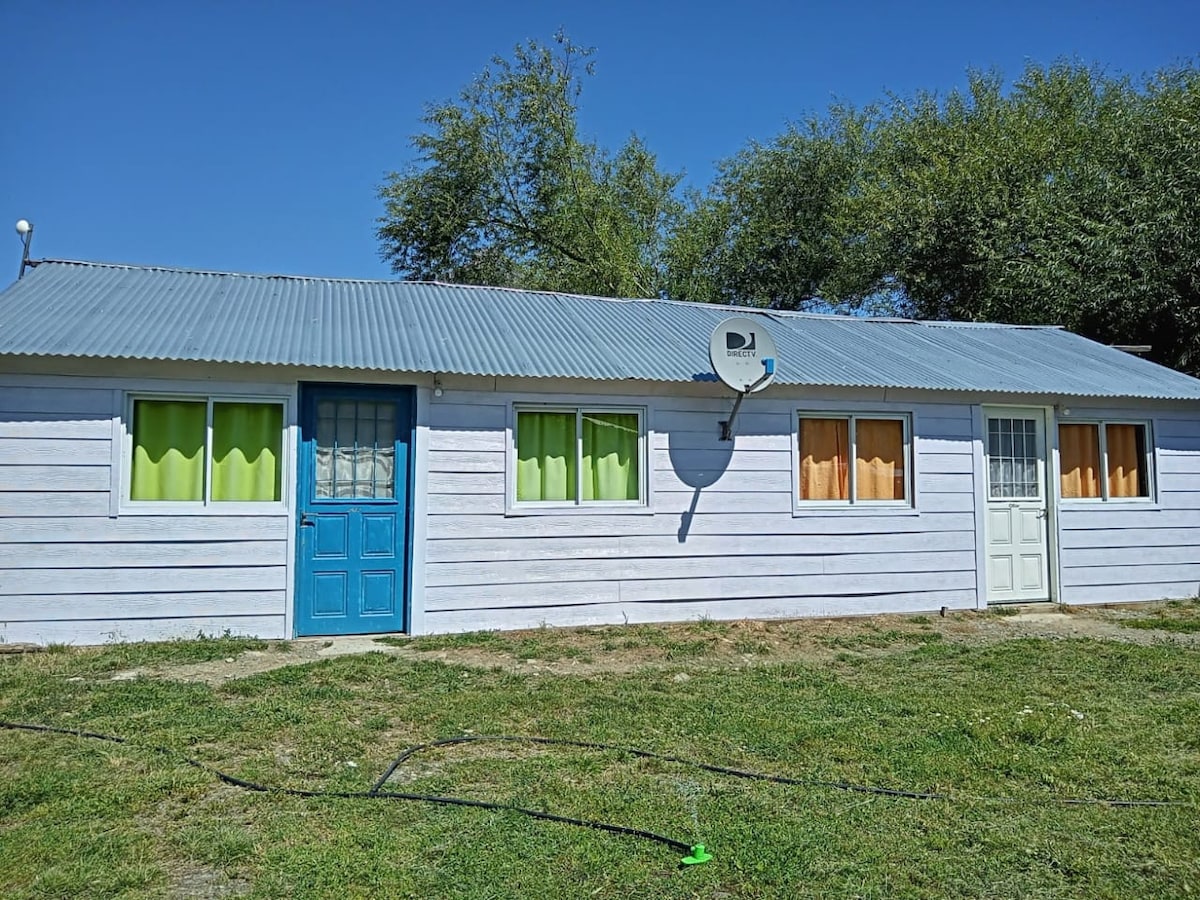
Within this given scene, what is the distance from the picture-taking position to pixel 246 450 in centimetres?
763

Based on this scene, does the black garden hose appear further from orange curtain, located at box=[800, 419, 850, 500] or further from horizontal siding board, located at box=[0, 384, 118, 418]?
orange curtain, located at box=[800, 419, 850, 500]

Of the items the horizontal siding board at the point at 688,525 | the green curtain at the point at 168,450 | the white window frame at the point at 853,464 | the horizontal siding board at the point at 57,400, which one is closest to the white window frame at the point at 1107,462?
the horizontal siding board at the point at 688,525

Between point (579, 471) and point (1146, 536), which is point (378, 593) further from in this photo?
point (1146, 536)

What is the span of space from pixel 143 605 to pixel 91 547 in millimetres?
618

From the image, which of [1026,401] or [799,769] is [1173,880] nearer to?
[799,769]

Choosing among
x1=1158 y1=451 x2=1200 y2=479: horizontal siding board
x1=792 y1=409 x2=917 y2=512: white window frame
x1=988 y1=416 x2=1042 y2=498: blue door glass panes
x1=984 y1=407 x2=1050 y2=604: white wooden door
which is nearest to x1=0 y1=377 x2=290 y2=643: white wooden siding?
x1=792 y1=409 x2=917 y2=512: white window frame

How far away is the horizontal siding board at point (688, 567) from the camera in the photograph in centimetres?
808

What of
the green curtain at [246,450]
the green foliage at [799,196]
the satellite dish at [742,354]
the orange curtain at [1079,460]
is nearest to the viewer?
the green curtain at [246,450]

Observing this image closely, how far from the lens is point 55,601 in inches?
280

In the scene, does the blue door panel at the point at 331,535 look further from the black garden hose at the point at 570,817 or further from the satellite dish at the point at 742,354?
the satellite dish at the point at 742,354

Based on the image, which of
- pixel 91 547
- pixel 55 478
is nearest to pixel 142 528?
pixel 91 547

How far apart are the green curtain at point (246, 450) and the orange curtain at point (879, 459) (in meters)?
5.68

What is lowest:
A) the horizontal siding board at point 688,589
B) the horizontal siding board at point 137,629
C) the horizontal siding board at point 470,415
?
the horizontal siding board at point 137,629

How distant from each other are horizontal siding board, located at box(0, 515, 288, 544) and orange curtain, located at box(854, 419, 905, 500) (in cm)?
568
